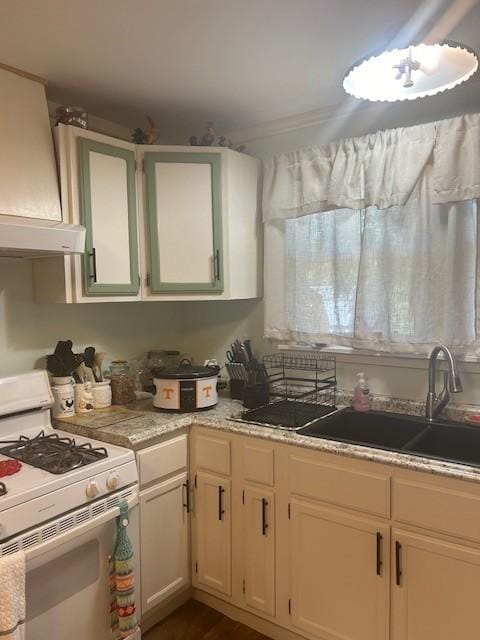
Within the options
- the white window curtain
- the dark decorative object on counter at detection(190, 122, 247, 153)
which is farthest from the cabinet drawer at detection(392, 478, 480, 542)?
the dark decorative object on counter at detection(190, 122, 247, 153)

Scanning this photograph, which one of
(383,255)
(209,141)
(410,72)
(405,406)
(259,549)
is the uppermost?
(209,141)

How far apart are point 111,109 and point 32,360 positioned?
1304 millimetres

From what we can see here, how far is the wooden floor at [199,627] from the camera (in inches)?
83.1

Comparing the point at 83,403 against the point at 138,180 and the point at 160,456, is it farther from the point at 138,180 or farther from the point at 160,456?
the point at 138,180

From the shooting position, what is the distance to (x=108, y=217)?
228 cm

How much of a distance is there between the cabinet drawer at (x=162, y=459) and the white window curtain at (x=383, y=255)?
81cm

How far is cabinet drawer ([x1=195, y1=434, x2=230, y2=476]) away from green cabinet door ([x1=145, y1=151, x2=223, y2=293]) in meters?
0.76

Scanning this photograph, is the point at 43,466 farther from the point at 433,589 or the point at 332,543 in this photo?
the point at 433,589

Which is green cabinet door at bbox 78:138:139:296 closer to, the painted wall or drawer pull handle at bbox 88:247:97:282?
drawer pull handle at bbox 88:247:97:282

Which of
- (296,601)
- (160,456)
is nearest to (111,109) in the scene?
(160,456)

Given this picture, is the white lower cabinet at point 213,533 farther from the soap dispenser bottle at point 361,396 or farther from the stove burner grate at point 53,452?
the soap dispenser bottle at point 361,396

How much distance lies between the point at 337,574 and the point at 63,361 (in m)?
1.50

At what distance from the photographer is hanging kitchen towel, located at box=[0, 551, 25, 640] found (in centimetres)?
140

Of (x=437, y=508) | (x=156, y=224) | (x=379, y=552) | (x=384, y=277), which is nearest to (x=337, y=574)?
(x=379, y=552)
